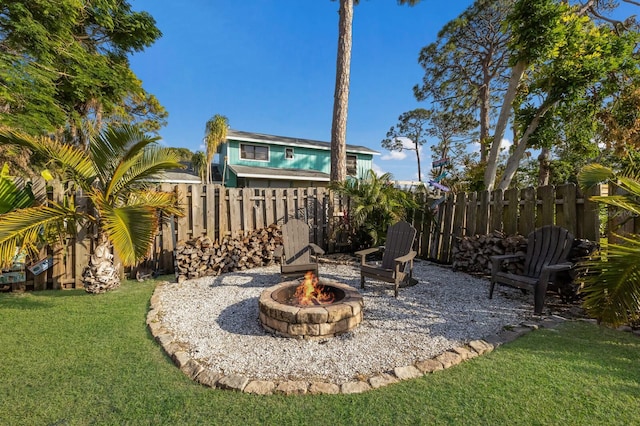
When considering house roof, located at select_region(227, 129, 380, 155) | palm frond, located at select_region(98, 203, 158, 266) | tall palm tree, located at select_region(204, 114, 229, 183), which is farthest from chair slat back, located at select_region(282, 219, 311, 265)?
tall palm tree, located at select_region(204, 114, 229, 183)

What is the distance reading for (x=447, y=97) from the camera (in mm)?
15695

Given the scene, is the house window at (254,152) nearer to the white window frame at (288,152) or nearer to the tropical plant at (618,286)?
the white window frame at (288,152)

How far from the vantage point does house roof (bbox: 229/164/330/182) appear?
1521cm

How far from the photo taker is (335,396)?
6.75ft

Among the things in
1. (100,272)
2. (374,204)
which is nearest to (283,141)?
→ (374,204)

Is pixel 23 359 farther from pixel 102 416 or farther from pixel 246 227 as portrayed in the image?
pixel 246 227

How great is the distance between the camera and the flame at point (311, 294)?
341 cm

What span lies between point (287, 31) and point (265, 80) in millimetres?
4389

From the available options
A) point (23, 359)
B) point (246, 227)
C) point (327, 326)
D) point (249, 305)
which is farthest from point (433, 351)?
point (246, 227)

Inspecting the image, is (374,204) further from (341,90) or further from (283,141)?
(283,141)

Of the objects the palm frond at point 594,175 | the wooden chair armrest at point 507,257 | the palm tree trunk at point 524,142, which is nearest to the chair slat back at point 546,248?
the wooden chair armrest at point 507,257

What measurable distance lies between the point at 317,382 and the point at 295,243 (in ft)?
9.96

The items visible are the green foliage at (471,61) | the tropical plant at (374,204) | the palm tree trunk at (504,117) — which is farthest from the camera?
the green foliage at (471,61)

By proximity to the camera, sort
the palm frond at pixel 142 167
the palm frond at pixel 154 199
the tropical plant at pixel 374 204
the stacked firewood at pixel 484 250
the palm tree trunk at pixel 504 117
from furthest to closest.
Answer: the palm tree trunk at pixel 504 117
the tropical plant at pixel 374 204
the stacked firewood at pixel 484 250
the palm frond at pixel 154 199
the palm frond at pixel 142 167
